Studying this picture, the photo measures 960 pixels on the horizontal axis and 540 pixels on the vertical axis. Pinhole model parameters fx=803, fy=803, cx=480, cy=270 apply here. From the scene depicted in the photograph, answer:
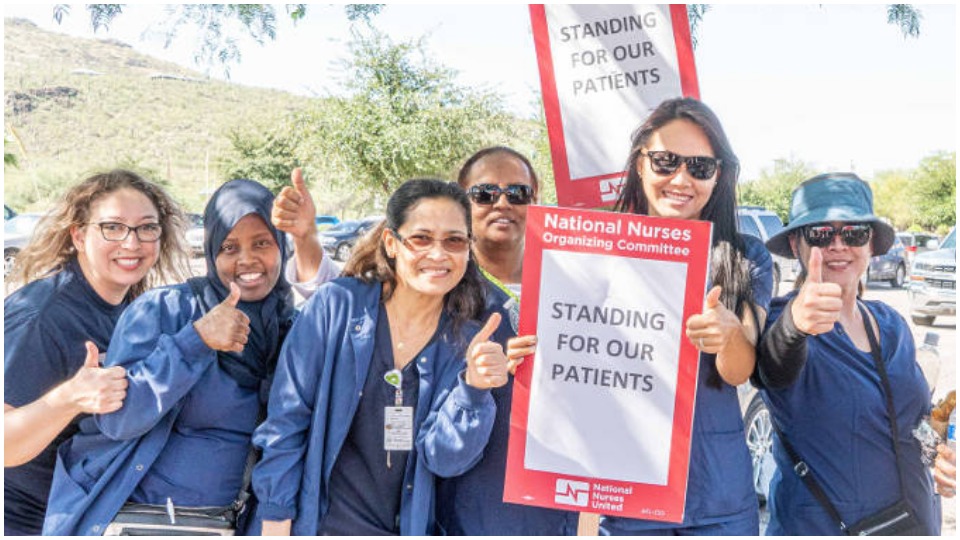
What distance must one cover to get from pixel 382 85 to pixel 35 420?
38.3ft

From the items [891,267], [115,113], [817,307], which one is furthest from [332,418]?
[115,113]

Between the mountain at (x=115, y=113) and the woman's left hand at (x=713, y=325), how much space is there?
145 feet

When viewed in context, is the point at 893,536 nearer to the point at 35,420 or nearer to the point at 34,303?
the point at 35,420

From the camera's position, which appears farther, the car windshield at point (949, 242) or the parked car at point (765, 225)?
the car windshield at point (949, 242)

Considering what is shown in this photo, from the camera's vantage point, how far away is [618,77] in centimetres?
334

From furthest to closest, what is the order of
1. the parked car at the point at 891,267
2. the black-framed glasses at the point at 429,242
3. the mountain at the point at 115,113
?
the mountain at the point at 115,113 < the parked car at the point at 891,267 < the black-framed glasses at the point at 429,242

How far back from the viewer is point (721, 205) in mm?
2857

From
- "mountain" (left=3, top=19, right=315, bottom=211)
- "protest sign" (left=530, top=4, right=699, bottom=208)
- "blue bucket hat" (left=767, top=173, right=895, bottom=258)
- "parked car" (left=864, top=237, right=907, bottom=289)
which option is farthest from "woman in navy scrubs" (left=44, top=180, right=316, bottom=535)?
"mountain" (left=3, top=19, right=315, bottom=211)

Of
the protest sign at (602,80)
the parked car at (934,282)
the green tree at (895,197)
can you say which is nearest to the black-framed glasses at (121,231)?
the protest sign at (602,80)

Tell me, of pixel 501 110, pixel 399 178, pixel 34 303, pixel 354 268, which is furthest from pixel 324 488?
pixel 501 110

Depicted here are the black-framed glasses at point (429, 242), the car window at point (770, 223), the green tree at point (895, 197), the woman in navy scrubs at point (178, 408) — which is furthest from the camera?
the green tree at point (895, 197)

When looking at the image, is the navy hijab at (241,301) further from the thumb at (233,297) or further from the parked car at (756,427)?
the parked car at (756,427)

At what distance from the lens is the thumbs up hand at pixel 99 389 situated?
2.71 metres

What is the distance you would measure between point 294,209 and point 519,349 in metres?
1.06
